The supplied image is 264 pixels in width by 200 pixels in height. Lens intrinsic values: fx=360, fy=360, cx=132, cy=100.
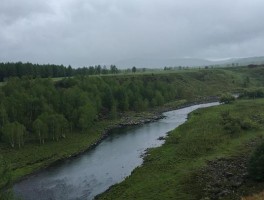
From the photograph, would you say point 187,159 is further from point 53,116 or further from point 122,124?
point 122,124

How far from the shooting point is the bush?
59044mm

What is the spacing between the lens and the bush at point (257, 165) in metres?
59.0

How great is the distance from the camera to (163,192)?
196ft

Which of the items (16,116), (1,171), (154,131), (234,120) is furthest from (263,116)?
(1,171)

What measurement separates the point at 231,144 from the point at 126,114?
6728 cm

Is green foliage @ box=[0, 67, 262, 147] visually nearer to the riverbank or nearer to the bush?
the riverbank

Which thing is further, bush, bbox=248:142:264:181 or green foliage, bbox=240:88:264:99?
green foliage, bbox=240:88:264:99

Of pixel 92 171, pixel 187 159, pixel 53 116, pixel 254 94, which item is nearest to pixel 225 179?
pixel 187 159

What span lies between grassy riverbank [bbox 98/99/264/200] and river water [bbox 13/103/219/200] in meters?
4.16

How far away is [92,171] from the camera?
7738 cm

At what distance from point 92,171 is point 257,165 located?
34474mm

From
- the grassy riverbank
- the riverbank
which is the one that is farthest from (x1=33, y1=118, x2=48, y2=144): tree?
the grassy riverbank

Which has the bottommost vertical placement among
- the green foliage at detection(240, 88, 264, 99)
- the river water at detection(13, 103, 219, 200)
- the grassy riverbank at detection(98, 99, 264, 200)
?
the river water at detection(13, 103, 219, 200)

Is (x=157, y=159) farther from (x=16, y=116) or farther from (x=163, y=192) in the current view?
(x=16, y=116)
